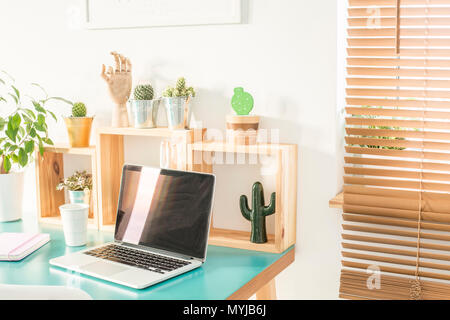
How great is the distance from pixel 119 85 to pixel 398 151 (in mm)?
915

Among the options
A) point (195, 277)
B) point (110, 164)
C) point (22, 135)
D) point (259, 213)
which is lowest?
point (195, 277)

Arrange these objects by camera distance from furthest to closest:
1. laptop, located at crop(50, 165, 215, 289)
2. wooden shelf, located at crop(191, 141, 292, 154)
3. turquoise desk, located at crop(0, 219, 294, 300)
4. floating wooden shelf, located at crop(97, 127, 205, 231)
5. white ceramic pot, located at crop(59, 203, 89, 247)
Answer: floating wooden shelf, located at crop(97, 127, 205, 231) < white ceramic pot, located at crop(59, 203, 89, 247) < wooden shelf, located at crop(191, 141, 292, 154) < laptop, located at crop(50, 165, 215, 289) < turquoise desk, located at crop(0, 219, 294, 300)

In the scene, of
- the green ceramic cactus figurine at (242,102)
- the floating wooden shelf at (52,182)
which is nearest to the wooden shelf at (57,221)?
the floating wooden shelf at (52,182)

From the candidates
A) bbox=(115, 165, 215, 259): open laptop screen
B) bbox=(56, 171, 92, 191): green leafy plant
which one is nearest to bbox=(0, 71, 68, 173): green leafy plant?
bbox=(56, 171, 92, 191): green leafy plant

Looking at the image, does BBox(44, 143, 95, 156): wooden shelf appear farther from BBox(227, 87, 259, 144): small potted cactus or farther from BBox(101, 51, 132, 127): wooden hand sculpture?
BBox(227, 87, 259, 144): small potted cactus

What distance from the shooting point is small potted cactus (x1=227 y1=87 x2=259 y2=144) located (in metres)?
1.58

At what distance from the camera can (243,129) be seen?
1.59 m

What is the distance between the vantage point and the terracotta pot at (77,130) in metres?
1.84

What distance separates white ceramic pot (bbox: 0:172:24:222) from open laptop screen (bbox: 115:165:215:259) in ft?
1.59

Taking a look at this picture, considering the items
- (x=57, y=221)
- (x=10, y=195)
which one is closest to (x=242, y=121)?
(x=57, y=221)

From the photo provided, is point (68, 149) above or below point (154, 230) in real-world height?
above

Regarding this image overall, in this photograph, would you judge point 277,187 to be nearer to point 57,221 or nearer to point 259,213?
point 259,213

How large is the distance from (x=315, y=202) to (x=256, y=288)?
1.24 feet

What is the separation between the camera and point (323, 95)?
1587 millimetres
